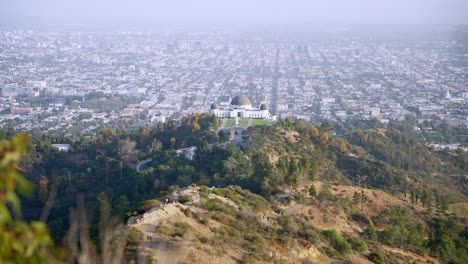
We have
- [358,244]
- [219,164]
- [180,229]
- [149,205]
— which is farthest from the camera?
[219,164]

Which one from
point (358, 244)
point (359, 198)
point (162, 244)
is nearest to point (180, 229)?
point (162, 244)

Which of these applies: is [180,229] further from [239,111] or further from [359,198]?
[239,111]

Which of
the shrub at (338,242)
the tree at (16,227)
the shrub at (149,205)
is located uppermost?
the tree at (16,227)

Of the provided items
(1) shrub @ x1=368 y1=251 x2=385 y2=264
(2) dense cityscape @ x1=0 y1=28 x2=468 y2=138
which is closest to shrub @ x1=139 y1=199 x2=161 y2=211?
(1) shrub @ x1=368 y1=251 x2=385 y2=264

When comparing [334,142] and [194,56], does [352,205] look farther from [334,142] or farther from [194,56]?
[194,56]

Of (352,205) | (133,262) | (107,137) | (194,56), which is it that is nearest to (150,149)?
(107,137)

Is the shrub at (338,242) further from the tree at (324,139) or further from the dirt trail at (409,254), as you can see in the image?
the tree at (324,139)

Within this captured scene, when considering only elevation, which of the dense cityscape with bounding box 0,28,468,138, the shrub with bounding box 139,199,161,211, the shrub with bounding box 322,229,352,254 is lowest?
the dense cityscape with bounding box 0,28,468,138

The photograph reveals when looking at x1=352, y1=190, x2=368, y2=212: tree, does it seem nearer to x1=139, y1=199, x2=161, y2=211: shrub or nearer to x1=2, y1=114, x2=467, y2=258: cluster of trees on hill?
x1=2, y1=114, x2=467, y2=258: cluster of trees on hill

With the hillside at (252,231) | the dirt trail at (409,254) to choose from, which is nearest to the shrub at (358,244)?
the hillside at (252,231)
